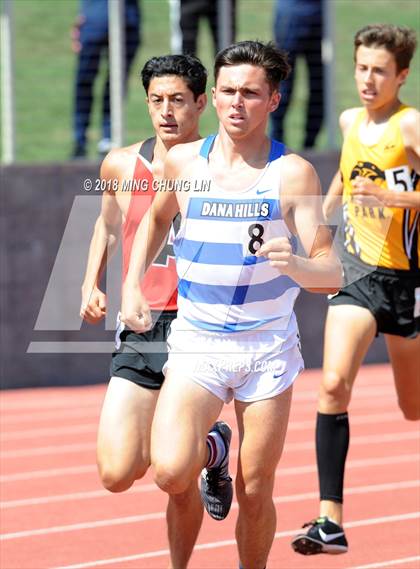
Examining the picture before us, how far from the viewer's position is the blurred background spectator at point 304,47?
12.7 m

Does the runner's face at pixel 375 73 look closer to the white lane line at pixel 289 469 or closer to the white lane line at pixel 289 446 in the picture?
the white lane line at pixel 289 469

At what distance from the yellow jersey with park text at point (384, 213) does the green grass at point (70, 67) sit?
5.30 meters

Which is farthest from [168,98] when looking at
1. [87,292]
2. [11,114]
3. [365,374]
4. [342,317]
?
[365,374]

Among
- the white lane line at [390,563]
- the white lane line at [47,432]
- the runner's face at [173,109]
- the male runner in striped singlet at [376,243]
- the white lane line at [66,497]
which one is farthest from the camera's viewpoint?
the white lane line at [47,432]

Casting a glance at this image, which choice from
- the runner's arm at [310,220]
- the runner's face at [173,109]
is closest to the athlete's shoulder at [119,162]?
the runner's face at [173,109]

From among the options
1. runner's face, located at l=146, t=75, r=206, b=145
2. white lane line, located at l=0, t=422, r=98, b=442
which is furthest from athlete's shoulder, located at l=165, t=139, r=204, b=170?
white lane line, located at l=0, t=422, r=98, b=442

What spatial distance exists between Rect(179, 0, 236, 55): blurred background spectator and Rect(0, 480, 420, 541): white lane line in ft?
16.9

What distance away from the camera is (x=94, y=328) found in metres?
12.4

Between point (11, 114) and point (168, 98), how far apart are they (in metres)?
5.84

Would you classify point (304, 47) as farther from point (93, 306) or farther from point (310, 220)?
point (310, 220)

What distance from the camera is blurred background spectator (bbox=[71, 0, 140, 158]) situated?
12398mm

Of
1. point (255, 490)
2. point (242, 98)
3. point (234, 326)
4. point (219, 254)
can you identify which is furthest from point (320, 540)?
point (242, 98)

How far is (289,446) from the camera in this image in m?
9.97

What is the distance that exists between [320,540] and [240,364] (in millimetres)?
1287
